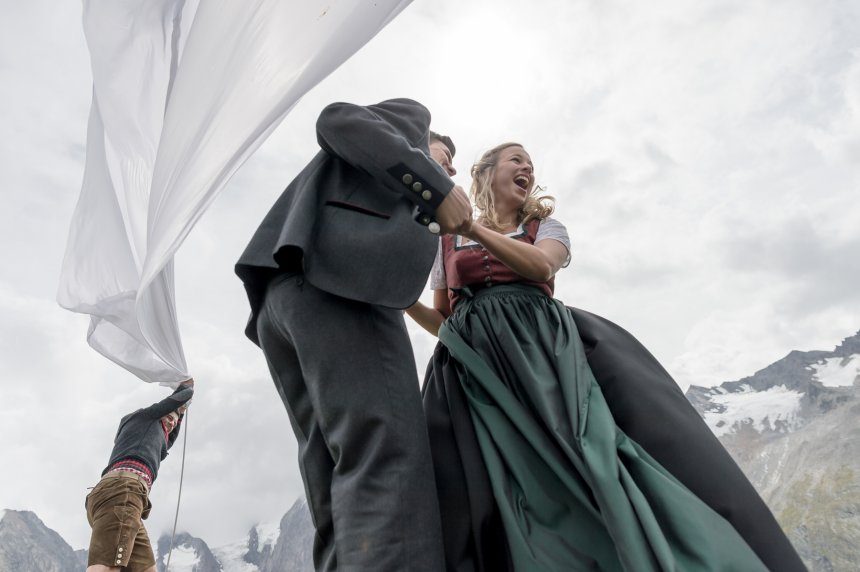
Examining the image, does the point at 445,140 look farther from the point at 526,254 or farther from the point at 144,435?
the point at 144,435

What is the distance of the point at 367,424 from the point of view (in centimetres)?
126

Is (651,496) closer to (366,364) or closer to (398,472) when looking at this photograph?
(398,472)

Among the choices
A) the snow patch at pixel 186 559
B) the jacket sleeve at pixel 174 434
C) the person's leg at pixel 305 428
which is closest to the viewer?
the person's leg at pixel 305 428

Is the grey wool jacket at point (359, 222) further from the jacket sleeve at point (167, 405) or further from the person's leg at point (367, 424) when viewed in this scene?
the jacket sleeve at point (167, 405)

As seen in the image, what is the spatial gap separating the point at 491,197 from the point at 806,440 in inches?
4516

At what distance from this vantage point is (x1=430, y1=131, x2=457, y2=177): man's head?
1.94m

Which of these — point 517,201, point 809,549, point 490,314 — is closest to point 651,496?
point 490,314

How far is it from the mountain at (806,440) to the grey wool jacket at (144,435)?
215ft

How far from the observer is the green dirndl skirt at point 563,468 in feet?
4.02

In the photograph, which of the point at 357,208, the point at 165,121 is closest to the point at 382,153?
the point at 357,208

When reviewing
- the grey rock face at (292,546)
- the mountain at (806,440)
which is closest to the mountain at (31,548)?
the grey rock face at (292,546)

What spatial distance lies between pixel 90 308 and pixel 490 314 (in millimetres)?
1282

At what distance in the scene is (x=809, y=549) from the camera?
73625mm

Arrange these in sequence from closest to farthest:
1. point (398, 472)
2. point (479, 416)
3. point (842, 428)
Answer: point (398, 472)
point (479, 416)
point (842, 428)
